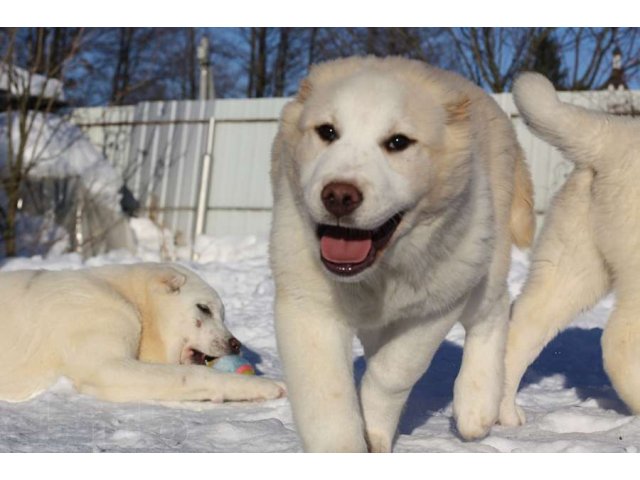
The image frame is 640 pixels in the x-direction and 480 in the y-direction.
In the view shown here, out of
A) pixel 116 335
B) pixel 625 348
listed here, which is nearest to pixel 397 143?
pixel 625 348

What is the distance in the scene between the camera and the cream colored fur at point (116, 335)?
16.0ft

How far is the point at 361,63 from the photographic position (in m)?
3.33

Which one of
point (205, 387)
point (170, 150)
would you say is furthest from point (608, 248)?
point (170, 150)

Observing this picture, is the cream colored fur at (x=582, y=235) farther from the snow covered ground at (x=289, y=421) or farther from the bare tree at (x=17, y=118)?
the bare tree at (x=17, y=118)

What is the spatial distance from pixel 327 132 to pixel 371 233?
33 centimetres

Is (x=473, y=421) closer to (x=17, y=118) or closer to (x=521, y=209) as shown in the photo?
(x=521, y=209)

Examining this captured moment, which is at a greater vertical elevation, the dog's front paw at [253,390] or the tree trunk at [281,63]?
the dog's front paw at [253,390]

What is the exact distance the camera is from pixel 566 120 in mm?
4766

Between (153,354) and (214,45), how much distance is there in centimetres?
2199

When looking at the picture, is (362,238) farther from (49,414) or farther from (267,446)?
(49,414)

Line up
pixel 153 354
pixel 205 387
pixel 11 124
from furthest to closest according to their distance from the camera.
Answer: pixel 11 124, pixel 153 354, pixel 205 387

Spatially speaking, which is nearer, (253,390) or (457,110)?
(457,110)

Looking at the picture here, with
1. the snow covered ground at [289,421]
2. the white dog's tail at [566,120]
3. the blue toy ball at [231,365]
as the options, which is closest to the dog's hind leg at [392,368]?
the snow covered ground at [289,421]

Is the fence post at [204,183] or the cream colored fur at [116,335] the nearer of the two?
the cream colored fur at [116,335]
